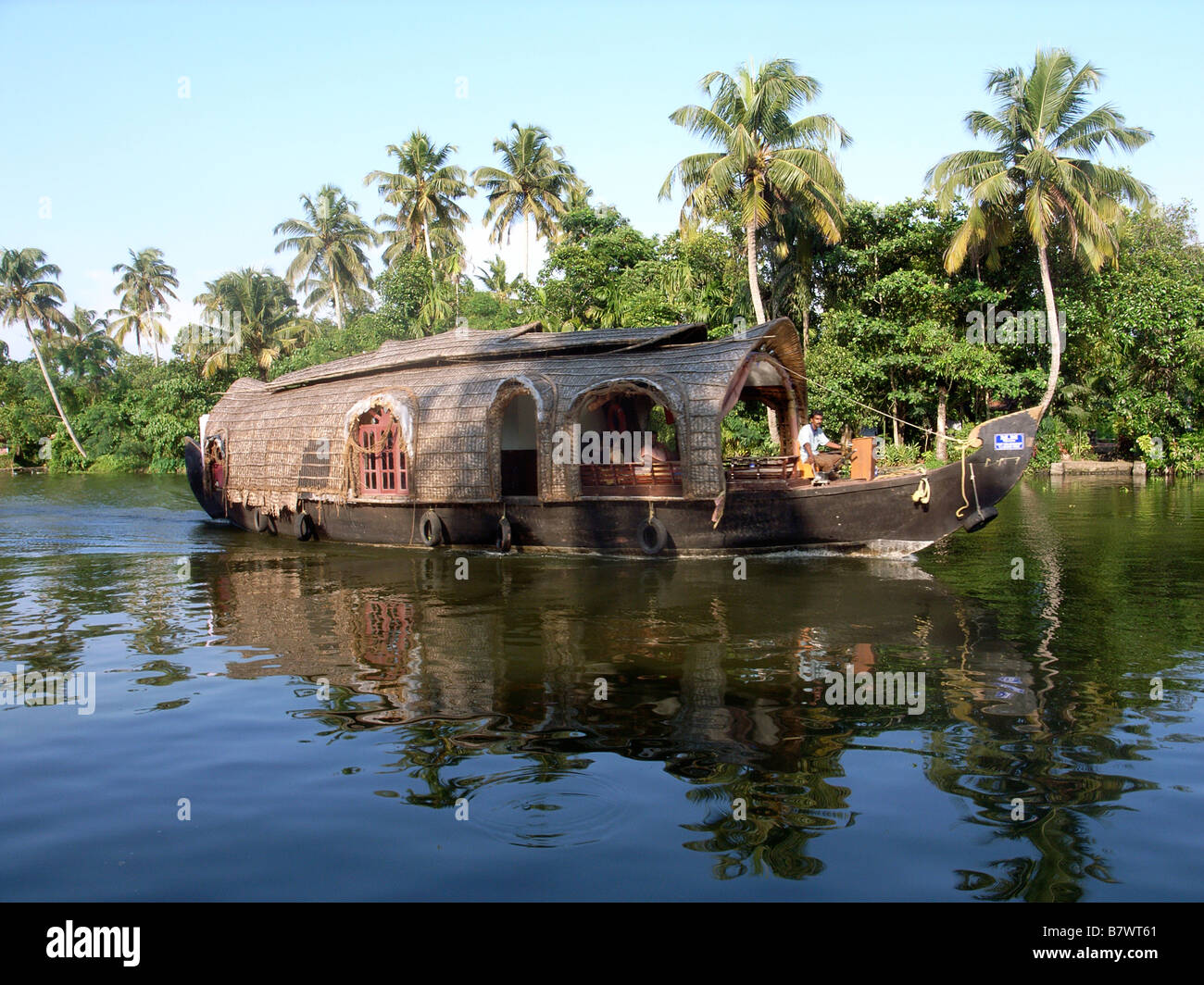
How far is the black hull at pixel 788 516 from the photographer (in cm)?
928

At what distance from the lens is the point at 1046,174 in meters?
17.7

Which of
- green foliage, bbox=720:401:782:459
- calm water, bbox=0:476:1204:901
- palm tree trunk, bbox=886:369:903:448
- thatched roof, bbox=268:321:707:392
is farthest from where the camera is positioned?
green foliage, bbox=720:401:782:459

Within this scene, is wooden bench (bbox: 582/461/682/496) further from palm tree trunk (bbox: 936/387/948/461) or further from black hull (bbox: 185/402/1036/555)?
palm tree trunk (bbox: 936/387/948/461)

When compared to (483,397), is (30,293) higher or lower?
higher

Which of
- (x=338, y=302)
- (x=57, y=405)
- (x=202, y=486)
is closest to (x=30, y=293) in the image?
(x=57, y=405)

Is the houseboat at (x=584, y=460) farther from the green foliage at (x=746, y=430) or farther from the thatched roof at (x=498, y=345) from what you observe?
the green foliage at (x=746, y=430)

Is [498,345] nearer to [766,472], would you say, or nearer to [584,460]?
[584,460]

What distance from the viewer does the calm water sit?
10.7ft

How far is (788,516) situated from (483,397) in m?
3.84

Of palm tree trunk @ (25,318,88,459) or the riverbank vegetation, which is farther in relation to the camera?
palm tree trunk @ (25,318,88,459)

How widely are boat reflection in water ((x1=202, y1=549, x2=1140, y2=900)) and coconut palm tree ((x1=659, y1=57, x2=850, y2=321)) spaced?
11.2 meters

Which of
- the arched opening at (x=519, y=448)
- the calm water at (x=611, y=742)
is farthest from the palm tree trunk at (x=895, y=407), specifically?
the calm water at (x=611, y=742)

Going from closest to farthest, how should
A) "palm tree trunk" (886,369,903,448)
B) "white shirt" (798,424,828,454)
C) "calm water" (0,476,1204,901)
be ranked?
"calm water" (0,476,1204,901) → "white shirt" (798,424,828,454) → "palm tree trunk" (886,369,903,448)

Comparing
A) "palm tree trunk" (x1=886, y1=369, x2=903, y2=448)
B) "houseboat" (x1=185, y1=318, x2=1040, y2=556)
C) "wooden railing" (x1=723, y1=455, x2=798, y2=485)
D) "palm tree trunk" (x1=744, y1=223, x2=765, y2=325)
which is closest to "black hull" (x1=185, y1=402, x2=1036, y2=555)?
"houseboat" (x1=185, y1=318, x2=1040, y2=556)
